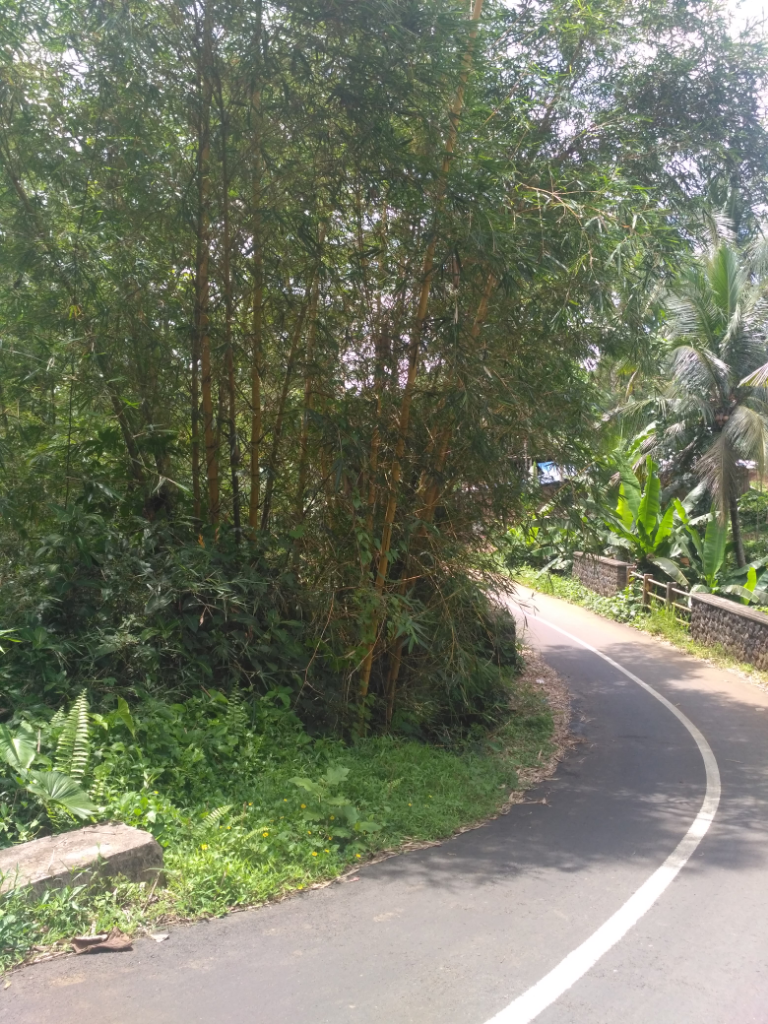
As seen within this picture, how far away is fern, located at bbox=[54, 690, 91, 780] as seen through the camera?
240 inches

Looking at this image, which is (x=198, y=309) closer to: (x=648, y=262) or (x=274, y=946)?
(x=648, y=262)

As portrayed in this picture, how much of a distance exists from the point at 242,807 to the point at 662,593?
16.6 meters

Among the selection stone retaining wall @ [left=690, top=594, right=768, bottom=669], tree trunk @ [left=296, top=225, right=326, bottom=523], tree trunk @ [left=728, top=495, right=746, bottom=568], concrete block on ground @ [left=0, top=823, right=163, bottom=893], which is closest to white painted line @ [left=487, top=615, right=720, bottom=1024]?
concrete block on ground @ [left=0, top=823, right=163, bottom=893]

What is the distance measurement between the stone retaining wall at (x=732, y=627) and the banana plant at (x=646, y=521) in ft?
10.3

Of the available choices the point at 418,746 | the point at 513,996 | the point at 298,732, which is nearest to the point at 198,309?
the point at 298,732

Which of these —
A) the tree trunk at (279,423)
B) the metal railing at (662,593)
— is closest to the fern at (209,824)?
the tree trunk at (279,423)

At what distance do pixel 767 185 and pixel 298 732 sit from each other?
9714mm

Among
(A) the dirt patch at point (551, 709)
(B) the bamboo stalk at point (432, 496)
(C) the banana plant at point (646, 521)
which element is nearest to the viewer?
(B) the bamboo stalk at point (432, 496)

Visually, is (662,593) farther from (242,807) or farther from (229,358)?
(242,807)

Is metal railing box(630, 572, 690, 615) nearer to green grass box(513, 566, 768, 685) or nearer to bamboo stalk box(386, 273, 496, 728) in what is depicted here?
green grass box(513, 566, 768, 685)

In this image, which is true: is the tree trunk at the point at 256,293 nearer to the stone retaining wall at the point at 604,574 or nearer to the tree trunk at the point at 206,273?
Result: the tree trunk at the point at 206,273

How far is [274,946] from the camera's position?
4.96 metres

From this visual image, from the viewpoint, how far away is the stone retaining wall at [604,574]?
75.6 ft

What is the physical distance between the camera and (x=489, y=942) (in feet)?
17.1
